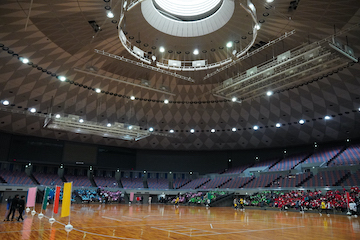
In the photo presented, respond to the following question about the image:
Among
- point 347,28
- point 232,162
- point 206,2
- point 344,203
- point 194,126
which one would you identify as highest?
point 206,2

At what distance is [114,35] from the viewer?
19.2 metres

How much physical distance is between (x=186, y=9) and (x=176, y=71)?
6.86 m

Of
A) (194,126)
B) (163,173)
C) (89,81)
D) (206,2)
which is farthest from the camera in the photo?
(163,173)

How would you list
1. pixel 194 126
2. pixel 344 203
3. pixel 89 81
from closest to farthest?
pixel 344 203, pixel 89 81, pixel 194 126

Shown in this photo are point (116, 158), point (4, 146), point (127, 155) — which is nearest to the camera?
point (4, 146)

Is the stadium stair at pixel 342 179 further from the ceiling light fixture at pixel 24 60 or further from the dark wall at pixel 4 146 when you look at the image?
the dark wall at pixel 4 146

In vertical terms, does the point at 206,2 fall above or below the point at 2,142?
above

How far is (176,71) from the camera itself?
25250 mm

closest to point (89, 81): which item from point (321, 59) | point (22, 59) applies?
point (22, 59)

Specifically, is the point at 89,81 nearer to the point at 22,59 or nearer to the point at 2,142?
the point at 22,59

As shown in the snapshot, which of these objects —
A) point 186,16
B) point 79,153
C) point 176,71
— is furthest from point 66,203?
point 79,153

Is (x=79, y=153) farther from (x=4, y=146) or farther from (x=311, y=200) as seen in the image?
(x=311, y=200)

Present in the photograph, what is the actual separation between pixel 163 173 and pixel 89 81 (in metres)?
25.6

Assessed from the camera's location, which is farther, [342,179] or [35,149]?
[35,149]
